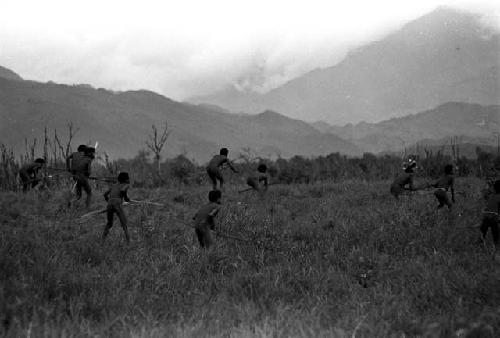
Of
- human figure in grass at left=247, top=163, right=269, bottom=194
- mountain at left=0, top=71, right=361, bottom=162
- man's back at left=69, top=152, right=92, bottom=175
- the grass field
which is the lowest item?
the grass field

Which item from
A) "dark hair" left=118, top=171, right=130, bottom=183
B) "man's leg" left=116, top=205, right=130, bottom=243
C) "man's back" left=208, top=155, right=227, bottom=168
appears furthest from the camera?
"man's back" left=208, top=155, right=227, bottom=168

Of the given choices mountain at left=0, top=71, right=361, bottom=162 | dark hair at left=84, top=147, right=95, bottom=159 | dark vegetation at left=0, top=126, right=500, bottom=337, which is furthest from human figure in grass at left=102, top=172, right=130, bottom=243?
mountain at left=0, top=71, right=361, bottom=162

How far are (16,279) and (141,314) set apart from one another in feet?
4.96

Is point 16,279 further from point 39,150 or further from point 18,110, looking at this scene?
point 18,110

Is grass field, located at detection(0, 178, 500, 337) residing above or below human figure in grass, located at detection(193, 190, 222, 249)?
below

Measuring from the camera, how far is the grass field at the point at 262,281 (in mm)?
4055

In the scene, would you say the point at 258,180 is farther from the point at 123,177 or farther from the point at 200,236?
the point at 200,236

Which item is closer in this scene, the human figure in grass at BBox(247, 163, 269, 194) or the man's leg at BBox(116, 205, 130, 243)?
the man's leg at BBox(116, 205, 130, 243)

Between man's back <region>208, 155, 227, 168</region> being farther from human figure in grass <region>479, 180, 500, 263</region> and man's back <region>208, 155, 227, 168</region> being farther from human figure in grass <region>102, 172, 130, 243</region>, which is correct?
human figure in grass <region>479, 180, 500, 263</region>

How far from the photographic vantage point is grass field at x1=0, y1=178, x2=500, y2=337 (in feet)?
13.3

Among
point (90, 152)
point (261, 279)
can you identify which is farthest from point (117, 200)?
point (261, 279)

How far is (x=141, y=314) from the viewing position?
457 centimetres

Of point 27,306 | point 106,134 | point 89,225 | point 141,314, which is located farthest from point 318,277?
point 106,134

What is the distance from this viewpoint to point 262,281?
18.1 feet
